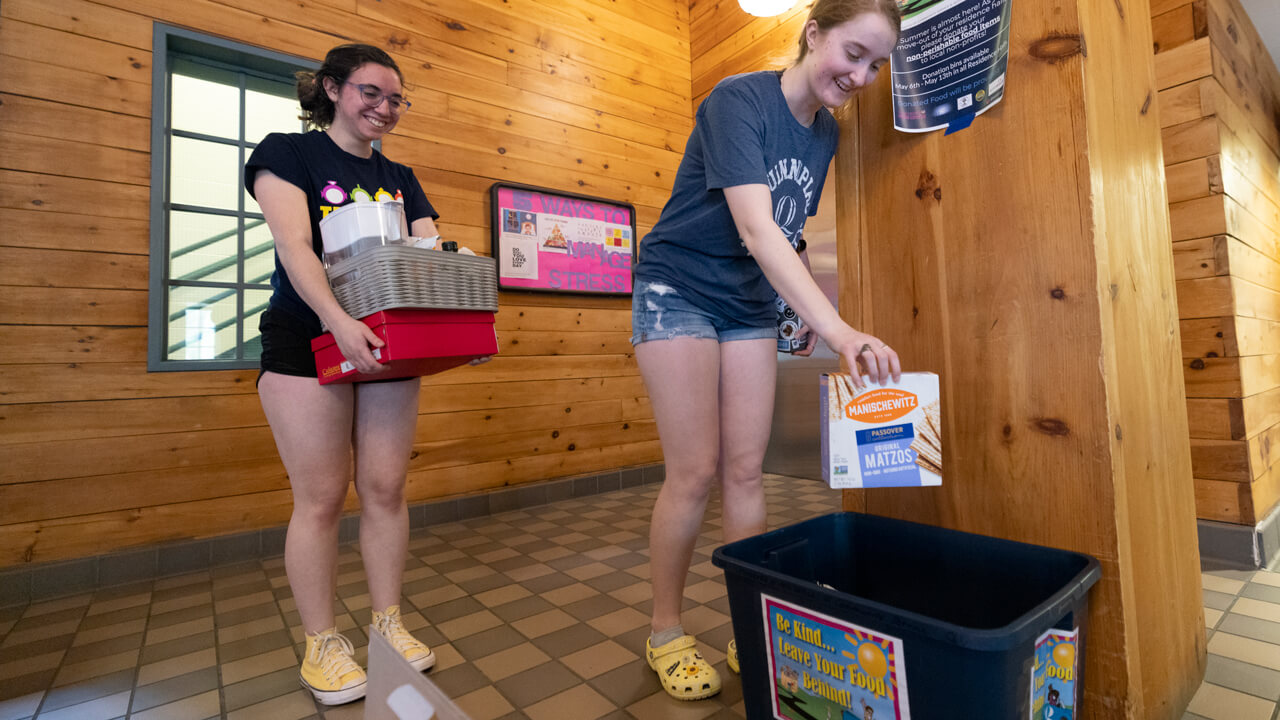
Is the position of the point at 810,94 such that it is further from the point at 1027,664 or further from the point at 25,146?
the point at 25,146

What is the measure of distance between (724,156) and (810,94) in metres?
0.23

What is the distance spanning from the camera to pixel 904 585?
3.34ft

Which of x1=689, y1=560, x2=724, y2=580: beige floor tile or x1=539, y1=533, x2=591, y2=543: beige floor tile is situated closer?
x1=689, y1=560, x2=724, y2=580: beige floor tile

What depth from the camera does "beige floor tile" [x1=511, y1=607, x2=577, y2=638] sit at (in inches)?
59.4

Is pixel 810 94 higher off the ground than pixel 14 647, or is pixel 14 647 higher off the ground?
pixel 810 94

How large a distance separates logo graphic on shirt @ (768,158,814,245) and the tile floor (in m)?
0.92

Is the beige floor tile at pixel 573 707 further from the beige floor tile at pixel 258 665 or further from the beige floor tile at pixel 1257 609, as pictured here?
the beige floor tile at pixel 1257 609

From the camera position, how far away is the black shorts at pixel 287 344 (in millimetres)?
1177

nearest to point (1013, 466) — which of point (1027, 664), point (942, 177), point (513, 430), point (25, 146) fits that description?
point (1027, 664)

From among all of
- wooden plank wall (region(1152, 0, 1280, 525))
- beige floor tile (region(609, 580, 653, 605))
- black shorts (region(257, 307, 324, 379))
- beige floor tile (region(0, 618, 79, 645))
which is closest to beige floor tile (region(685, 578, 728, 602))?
beige floor tile (region(609, 580, 653, 605))

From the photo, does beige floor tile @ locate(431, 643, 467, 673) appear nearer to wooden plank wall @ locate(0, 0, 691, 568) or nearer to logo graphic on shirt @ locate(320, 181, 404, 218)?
logo graphic on shirt @ locate(320, 181, 404, 218)

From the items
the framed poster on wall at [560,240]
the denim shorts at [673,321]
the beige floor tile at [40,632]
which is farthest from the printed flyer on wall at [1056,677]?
the framed poster on wall at [560,240]

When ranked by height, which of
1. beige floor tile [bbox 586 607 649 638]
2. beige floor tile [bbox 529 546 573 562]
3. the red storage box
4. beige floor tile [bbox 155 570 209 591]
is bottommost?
beige floor tile [bbox 586 607 649 638]

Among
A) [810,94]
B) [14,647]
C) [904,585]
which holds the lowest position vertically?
[14,647]
